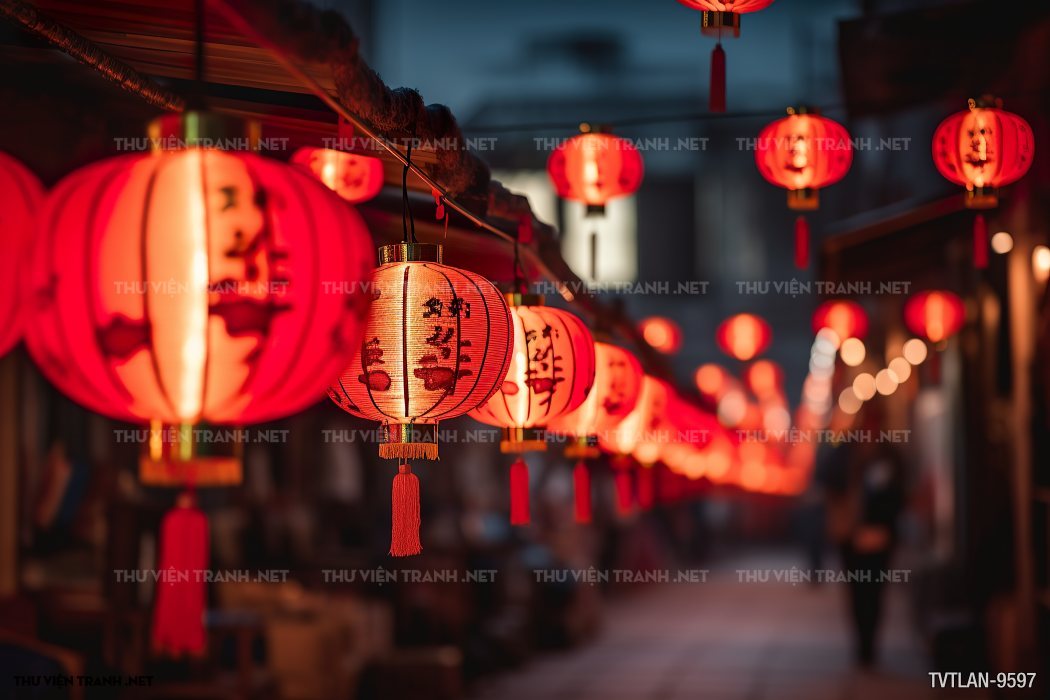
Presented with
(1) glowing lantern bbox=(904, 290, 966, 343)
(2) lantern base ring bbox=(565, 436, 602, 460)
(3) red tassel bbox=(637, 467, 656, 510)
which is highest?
(1) glowing lantern bbox=(904, 290, 966, 343)

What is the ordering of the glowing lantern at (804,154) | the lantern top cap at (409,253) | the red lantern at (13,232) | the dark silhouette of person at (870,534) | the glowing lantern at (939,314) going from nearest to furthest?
the red lantern at (13,232), the lantern top cap at (409,253), the glowing lantern at (804,154), the glowing lantern at (939,314), the dark silhouette of person at (870,534)

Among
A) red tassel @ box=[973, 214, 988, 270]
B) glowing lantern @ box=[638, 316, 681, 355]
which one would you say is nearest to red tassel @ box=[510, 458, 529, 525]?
red tassel @ box=[973, 214, 988, 270]

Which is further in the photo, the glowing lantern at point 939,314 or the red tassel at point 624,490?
the glowing lantern at point 939,314

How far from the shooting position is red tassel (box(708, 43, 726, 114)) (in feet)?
18.7

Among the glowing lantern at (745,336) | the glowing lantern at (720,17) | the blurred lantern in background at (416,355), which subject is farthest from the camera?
→ the glowing lantern at (745,336)

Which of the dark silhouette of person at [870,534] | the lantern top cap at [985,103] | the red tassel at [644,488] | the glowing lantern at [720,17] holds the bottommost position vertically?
the dark silhouette of person at [870,534]

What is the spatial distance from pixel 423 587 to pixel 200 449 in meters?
9.24

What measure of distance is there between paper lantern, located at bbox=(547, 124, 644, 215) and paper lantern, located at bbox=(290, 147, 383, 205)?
1943 millimetres

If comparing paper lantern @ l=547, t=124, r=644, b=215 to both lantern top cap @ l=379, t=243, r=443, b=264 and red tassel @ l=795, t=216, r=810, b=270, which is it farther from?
lantern top cap @ l=379, t=243, r=443, b=264

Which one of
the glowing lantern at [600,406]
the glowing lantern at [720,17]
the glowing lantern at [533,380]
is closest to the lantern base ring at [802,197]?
the glowing lantern at [600,406]

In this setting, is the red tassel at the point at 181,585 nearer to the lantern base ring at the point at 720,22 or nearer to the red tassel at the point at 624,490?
the lantern base ring at the point at 720,22

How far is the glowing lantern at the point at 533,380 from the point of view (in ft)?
17.4

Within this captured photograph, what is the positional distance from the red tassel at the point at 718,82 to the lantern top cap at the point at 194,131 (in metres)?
2.94

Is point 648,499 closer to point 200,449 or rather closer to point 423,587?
point 423,587
